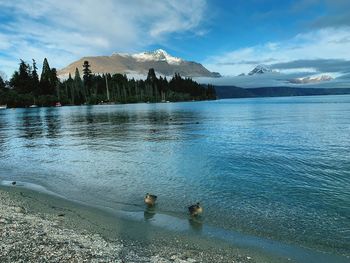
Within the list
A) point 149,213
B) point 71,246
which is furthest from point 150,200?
point 71,246

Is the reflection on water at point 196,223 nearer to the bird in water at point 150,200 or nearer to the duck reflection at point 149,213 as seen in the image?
the duck reflection at point 149,213

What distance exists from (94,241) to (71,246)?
1.17 metres

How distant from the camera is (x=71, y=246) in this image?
12.9 m

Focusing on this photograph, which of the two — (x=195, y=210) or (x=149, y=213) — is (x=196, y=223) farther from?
(x=149, y=213)

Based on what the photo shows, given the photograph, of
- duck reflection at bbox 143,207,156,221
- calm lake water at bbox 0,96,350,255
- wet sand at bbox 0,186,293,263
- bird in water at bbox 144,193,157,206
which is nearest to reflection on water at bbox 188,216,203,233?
calm lake water at bbox 0,96,350,255

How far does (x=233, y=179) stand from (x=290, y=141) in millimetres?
22586

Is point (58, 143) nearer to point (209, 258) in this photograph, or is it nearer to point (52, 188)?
point (52, 188)

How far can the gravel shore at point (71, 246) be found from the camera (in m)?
11.9

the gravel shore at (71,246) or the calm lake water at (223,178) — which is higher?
the gravel shore at (71,246)

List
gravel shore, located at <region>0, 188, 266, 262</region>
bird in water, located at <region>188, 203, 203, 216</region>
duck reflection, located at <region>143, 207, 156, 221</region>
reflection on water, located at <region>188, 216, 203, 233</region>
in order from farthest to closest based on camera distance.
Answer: duck reflection, located at <region>143, 207, 156, 221</region>, bird in water, located at <region>188, 203, 203, 216</region>, reflection on water, located at <region>188, 216, 203, 233</region>, gravel shore, located at <region>0, 188, 266, 262</region>

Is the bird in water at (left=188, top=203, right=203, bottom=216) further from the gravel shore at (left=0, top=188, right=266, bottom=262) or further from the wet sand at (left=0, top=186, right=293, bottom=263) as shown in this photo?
the gravel shore at (left=0, top=188, right=266, bottom=262)

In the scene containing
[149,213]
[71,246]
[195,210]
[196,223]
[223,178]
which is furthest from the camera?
[223,178]

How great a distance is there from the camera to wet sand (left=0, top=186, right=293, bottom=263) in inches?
481

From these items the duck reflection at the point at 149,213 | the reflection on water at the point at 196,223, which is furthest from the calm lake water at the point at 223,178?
the reflection on water at the point at 196,223
